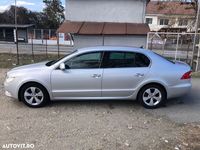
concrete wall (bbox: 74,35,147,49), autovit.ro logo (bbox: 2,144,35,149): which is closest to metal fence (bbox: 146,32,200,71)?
concrete wall (bbox: 74,35,147,49)

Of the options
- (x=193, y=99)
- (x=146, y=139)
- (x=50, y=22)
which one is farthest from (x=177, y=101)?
(x=50, y=22)

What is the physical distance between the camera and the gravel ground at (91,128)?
4234 mm

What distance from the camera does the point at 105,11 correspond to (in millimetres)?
18703

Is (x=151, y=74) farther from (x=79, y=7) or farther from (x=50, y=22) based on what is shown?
(x=50, y=22)

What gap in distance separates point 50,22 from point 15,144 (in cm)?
6058

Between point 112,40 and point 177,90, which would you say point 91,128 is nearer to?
point 177,90

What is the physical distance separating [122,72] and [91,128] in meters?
1.64

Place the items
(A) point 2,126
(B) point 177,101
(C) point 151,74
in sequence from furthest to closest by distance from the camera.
→ (B) point 177,101, (C) point 151,74, (A) point 2,126

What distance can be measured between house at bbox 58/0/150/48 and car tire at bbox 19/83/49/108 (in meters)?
11.8

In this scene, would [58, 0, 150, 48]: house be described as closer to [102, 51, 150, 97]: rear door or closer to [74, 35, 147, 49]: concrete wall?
[74, 35, 147, 49]: concrete wall

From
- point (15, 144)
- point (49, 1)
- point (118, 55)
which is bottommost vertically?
point (15, 144)

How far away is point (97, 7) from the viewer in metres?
18.7

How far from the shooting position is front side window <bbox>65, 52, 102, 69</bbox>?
5900 millimetres

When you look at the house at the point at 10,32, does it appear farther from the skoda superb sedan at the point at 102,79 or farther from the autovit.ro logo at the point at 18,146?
the autovit.ro logo at the point at 18,146
